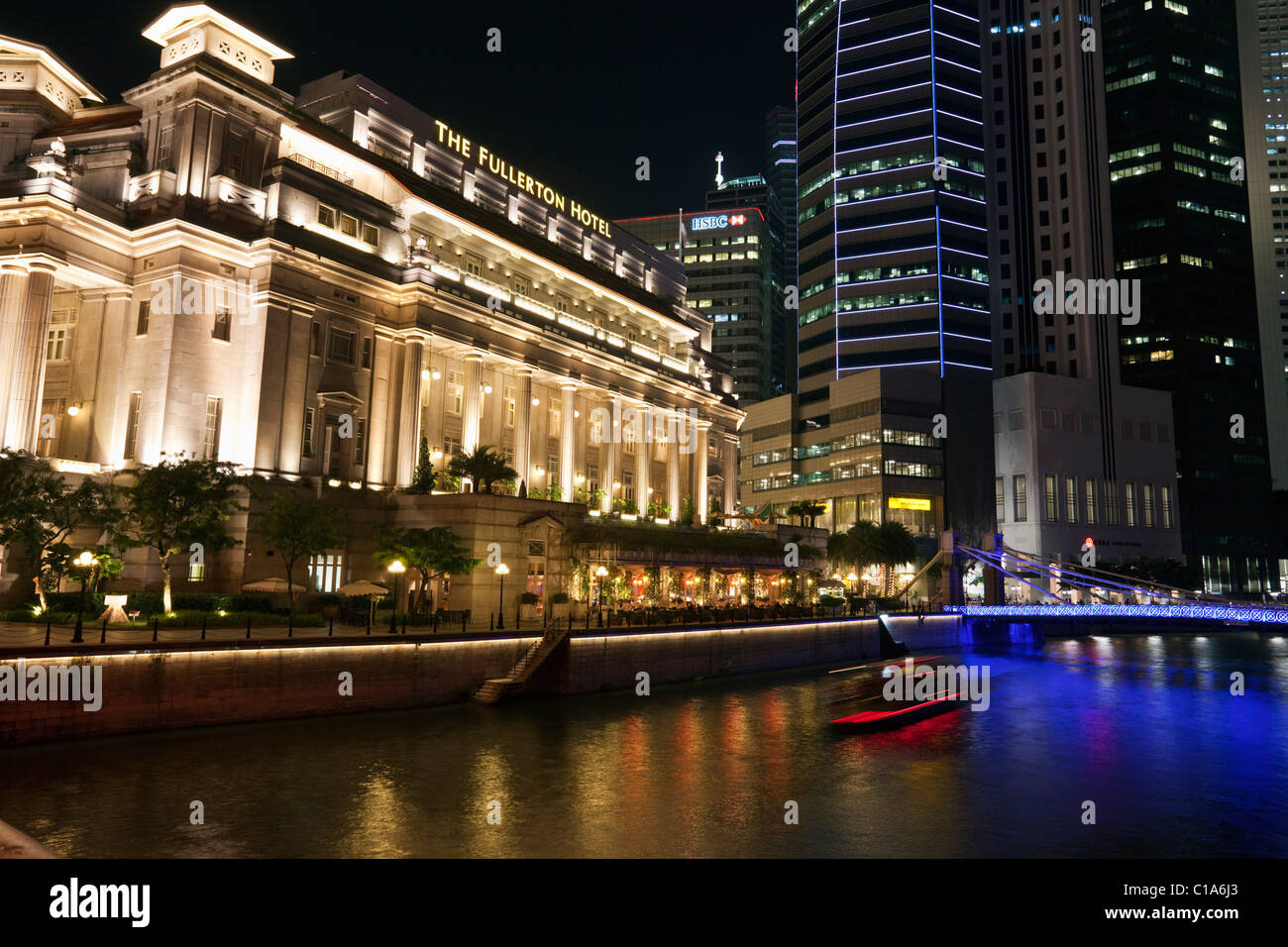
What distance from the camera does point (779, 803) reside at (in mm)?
27719

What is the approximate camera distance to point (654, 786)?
29.3 m

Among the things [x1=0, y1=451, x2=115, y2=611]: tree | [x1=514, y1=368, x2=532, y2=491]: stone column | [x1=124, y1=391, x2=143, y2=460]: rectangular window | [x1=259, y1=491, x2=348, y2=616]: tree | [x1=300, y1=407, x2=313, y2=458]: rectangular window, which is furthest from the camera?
[x1=514, y1=368, x2=532, y2=491]: stone column

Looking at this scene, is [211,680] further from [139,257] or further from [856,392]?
[856,392]

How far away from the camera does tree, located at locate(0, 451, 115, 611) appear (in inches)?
1523

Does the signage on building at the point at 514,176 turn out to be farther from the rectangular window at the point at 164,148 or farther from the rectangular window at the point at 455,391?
the rectangular window at the point at 164,148

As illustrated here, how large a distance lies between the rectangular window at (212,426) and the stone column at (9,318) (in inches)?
390

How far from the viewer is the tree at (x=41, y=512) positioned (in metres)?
38.7

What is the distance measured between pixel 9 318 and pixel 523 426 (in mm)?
36823

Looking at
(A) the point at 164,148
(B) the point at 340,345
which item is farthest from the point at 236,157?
(B) the point at 340,345

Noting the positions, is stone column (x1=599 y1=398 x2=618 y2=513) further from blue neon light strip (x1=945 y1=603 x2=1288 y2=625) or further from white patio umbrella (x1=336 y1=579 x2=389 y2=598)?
white patio umbrella (x1=336 y1=579 x2=389 y2=598)

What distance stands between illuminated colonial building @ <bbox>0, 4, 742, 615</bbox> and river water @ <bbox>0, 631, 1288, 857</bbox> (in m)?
22.7

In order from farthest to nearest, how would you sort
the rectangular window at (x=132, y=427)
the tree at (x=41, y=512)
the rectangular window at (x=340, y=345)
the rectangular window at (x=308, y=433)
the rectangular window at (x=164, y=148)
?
1. the rectangular window at (x=340, y=345)
2. the rectangular window at (x=308, y=433)
3. the rectangular window at (x=164, y=148)
4. the rectangular window at (x=132, y=427)
5. the tree at (x=41, y=512)

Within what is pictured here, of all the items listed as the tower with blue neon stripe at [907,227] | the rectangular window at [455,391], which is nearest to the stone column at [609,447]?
the rectangular window at [455,391]

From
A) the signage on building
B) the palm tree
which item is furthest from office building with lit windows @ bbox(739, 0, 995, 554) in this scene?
the signage on building
